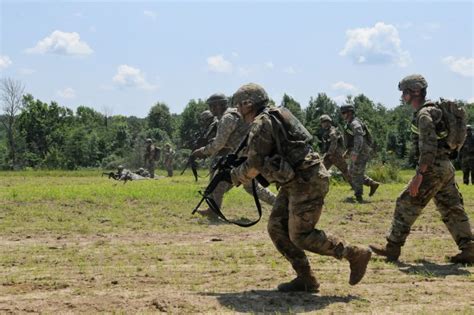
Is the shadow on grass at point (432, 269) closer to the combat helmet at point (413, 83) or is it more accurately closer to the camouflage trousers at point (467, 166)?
the combat helmet at point (413, 83)

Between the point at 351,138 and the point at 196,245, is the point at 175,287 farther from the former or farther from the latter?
the point at 351,138

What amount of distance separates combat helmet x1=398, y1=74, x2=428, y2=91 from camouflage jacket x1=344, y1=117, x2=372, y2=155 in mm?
6975

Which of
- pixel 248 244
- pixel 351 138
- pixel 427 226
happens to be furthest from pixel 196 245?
pixel 351 138

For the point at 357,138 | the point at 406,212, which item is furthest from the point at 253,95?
the point at 357,138

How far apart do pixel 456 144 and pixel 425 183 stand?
1.88ft

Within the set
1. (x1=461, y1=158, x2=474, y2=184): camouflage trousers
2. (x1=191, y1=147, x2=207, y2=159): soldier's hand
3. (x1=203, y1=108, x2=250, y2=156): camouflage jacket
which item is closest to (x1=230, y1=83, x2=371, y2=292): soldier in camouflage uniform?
(x1=203, y1=108, x2=250, y2=156): camouflage jacket

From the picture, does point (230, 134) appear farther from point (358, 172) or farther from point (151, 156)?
point (151, 156)

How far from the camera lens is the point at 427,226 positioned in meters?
10.6

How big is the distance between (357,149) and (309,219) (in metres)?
8.88

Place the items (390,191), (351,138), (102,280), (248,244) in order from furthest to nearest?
(390,191) < (351,138) < (248,244) < (102,280)

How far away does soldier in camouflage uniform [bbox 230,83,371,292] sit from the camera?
5.51 m

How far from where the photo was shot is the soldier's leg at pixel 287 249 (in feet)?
19.4

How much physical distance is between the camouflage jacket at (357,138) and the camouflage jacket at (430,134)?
280 inches

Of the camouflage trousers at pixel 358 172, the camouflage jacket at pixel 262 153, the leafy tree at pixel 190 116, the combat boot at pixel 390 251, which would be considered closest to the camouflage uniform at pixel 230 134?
the combat boot at pixel 390 251
